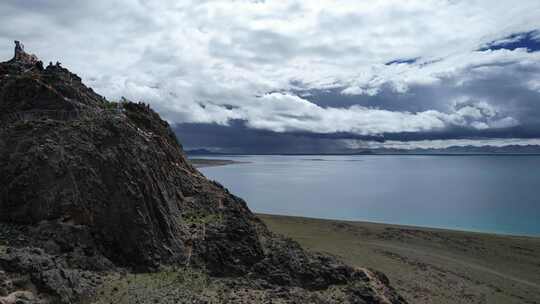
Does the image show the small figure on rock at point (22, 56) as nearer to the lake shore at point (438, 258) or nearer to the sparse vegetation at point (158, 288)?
the sparse vegetation at point (158, 288)

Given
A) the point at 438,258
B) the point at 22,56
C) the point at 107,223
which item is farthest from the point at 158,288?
the point at 438,258

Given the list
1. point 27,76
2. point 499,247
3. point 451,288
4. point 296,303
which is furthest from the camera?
point 499,247

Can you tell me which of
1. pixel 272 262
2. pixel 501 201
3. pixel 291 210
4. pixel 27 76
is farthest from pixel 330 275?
pixel 501 201

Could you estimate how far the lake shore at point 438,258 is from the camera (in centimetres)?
3219

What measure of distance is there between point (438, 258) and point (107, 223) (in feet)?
114

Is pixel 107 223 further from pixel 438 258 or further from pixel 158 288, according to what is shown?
pixel 438 258

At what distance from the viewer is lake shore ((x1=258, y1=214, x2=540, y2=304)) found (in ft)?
106

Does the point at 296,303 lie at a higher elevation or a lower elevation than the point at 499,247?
higher

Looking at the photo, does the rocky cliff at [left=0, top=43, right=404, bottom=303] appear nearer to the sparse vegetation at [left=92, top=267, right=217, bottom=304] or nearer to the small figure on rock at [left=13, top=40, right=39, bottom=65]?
the sparse vegetation at [left=92, top=267, right=217, bottom=304]

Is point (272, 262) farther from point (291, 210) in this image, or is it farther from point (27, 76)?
point (291, 210)

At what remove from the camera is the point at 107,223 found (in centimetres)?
2133

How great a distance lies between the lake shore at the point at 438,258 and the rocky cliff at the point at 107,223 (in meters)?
11.6

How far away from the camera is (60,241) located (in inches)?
784

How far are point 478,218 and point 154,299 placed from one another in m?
74.7
